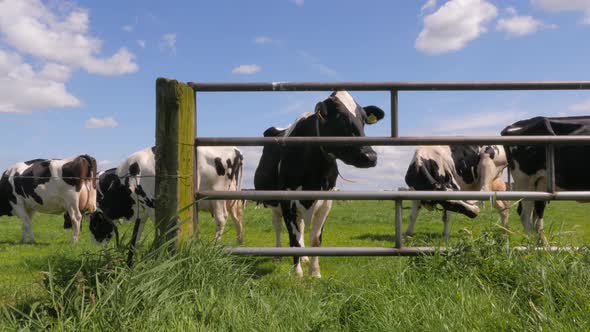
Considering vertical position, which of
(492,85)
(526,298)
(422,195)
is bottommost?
(526,298)

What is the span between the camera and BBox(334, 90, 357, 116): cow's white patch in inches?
204

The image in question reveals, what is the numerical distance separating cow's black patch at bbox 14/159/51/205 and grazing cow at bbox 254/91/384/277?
34.2 feet

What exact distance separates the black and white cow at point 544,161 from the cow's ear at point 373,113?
2.68 m

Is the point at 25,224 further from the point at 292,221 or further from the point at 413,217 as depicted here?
the point at 292,221

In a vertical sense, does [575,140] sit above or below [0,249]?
above

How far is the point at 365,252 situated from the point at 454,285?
0.89 metres

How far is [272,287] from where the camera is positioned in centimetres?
374

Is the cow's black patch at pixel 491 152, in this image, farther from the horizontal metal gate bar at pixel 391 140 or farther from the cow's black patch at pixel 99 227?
the cow's black patch at pixel 99 227

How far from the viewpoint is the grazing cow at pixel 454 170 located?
10.8 m

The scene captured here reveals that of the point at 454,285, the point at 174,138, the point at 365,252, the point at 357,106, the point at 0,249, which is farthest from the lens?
the point at 0,249

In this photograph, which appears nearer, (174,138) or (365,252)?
(174,138)

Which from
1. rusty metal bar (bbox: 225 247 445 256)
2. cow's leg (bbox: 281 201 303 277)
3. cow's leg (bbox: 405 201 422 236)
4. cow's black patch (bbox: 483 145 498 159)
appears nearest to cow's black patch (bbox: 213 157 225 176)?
cow's leg (bbox: 405 201 422 236)

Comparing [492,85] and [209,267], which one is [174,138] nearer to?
[209,267]

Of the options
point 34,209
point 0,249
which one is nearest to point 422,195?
point 0,249
